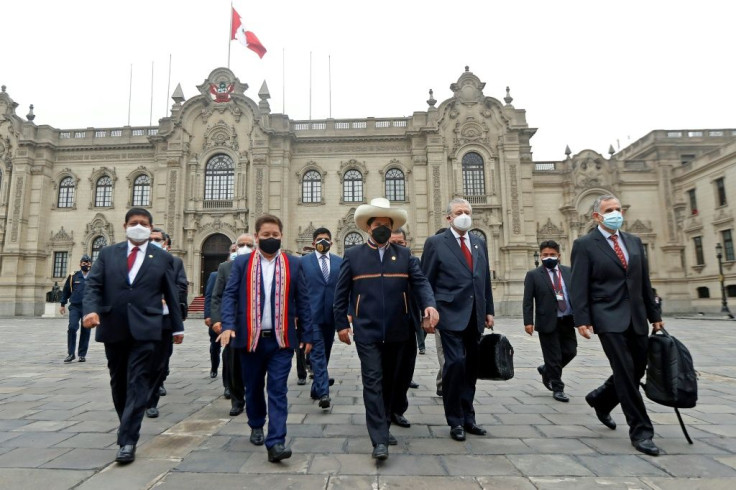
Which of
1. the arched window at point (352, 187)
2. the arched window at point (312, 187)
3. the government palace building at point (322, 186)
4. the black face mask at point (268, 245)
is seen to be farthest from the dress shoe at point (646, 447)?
the arched window at point (312, 187)

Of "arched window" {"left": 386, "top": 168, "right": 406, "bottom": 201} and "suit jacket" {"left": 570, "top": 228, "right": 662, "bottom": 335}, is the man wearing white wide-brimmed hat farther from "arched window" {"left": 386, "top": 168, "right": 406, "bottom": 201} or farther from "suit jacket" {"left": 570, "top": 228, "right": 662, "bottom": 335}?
"arched window" {"left": 386, "top": 168, "right": 406, "bottom": 201}

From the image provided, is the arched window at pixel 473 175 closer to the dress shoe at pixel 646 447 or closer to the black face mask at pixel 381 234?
the black face mask at pixel 381 234

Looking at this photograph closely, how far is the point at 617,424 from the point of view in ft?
14.7

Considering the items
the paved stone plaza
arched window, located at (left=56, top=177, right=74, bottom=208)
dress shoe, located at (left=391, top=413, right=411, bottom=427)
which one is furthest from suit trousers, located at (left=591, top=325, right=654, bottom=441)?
arched window, located at (left=56, top=177, right=74, bottom=208)

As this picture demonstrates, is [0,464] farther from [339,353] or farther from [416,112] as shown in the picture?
[416,112]

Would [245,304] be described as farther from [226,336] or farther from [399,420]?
[399,420]

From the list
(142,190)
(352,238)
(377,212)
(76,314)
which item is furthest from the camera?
(142,190)

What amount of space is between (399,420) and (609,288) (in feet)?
7.76

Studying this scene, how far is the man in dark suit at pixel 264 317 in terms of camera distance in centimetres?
372

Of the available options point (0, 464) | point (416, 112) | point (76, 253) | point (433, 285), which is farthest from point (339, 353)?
point (76, 253)

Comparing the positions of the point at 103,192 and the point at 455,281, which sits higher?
the point at 103,192

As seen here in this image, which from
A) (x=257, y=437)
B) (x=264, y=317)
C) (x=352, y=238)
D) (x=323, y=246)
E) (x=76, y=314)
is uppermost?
(x=352, y=238)

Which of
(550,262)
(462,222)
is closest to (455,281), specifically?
(462,222)

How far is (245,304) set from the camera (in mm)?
3852
